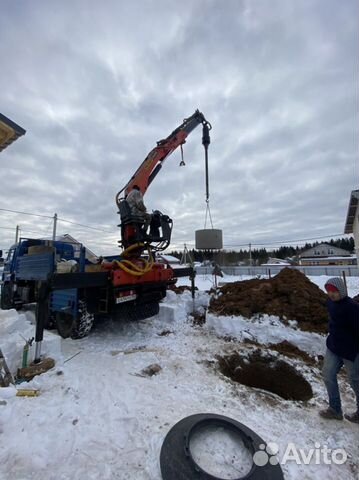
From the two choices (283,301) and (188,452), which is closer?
(188,452)

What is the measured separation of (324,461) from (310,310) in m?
3.42

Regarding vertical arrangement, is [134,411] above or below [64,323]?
below

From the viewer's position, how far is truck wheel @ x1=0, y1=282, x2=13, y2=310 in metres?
7.82

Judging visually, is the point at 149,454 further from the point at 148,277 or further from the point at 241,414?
the point at 148,277

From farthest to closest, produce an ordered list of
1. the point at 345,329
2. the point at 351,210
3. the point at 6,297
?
1. the point at 351,210
2. the point at 6,297
3. the point at 345,329

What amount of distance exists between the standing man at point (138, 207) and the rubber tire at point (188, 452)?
3876 millimetres

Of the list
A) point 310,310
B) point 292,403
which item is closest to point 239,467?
point 292,403

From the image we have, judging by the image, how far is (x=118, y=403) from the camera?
281cm

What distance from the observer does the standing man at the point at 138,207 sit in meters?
5.45

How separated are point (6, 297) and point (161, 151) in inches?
274

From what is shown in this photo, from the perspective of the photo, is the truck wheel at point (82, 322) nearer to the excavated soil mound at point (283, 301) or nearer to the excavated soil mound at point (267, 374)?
the excavated soil mound at point (267, 374)

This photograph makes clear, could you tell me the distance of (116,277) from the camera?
4.34 metres

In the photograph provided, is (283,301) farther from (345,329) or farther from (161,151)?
(161,151)

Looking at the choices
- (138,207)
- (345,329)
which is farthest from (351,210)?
(345,329)
